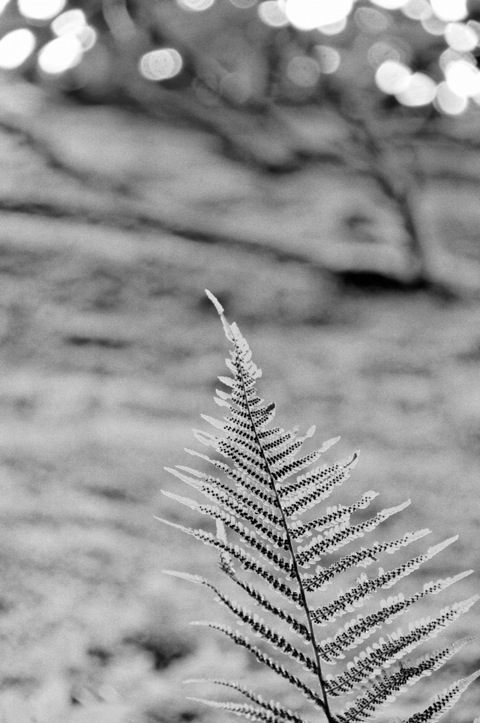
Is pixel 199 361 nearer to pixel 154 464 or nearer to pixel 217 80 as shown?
pixel 154 464

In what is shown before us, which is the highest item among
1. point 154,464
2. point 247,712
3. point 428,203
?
point 428,203

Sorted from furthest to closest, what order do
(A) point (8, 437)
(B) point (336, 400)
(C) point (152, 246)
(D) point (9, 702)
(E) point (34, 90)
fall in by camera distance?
(E) point (34, 90), (C) point (152, 246), (B) point (336, 400), (A) point (8, 437), (D) point (9, 702)

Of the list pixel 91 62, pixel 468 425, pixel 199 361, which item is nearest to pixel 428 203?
pixel 468 425

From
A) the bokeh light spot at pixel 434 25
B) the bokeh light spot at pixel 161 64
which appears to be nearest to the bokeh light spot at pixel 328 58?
the bokeh light spot at pixel 434 25

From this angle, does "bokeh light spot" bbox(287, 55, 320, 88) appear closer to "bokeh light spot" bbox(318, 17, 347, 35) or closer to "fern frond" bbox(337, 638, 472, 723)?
"bokeh light spot" bbox(318, 17, 347, 35)

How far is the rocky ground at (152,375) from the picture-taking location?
88 cm

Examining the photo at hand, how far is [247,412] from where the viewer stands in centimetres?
51

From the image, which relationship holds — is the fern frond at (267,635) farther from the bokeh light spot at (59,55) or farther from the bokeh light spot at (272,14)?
the bokeh light spot at (272,14)

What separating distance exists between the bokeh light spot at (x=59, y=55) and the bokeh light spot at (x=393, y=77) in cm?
72

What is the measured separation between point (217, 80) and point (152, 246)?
51cm

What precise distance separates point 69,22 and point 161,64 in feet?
0.81

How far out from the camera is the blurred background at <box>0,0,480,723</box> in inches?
35.7

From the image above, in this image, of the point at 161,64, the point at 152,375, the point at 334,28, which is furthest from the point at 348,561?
the point at 334,28

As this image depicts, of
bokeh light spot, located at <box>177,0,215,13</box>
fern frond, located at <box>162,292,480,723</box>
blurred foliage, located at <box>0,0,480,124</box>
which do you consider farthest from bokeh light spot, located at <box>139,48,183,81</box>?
fern frond, located at <box>162,292,480,723</box>
